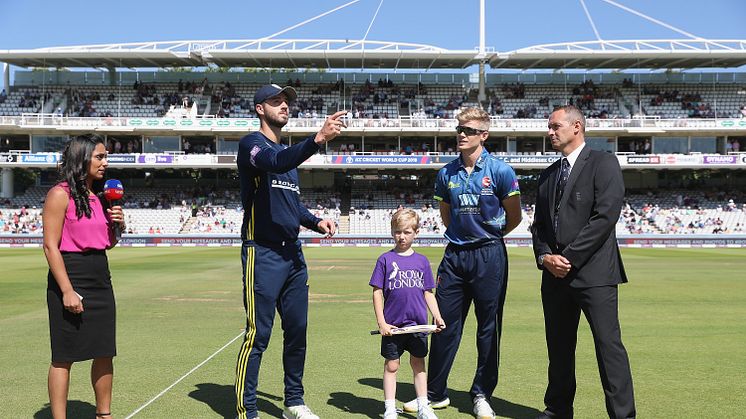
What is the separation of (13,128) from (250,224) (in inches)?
2179

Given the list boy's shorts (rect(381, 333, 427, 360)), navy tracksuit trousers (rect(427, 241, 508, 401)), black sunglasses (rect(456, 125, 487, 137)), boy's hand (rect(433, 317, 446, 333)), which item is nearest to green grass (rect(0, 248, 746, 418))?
navy tracksuit trousers (rect(427, 241, 508, 401))

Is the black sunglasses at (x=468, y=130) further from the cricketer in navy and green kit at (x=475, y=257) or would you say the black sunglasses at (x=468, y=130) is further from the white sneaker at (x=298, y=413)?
the white sneaker at (x=298, y=413)

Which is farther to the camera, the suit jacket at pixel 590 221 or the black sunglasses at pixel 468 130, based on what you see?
the black sunglasses at pixel 468 130

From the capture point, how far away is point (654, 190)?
56500mm

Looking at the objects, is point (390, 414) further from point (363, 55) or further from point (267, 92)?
point (363, 55)

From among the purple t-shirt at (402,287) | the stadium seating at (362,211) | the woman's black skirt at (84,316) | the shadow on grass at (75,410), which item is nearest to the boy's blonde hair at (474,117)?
the purple t-shirt at (402,287)

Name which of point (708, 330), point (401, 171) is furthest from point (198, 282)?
point (401, 171)

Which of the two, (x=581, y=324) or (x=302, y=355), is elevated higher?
(x=302, y=355)

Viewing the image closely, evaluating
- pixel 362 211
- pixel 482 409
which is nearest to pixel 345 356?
pixel 482 409

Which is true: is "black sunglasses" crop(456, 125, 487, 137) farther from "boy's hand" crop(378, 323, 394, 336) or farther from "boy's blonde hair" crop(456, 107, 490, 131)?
"boy's hand" crop(378, 323, 394, 336)

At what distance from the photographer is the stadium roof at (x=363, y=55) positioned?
180 feet

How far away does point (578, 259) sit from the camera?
213 inches

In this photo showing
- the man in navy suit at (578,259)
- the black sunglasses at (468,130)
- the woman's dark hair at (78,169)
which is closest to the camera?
the woman's dark hair at (78,169)

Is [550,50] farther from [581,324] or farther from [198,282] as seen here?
[581,324]
